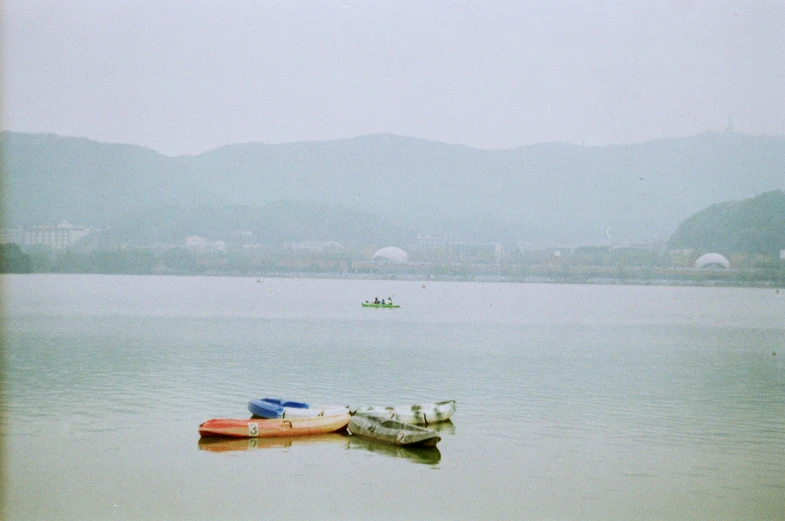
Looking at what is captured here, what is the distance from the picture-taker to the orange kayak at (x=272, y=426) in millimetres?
9500

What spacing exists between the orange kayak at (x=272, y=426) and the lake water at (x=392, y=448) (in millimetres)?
159

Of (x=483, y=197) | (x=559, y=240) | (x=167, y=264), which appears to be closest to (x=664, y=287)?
(x=559, y=240)

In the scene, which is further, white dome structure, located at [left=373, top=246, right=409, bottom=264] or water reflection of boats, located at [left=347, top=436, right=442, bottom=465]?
white dome structure, located at [left=373, top=246, right=409, bottom=264]

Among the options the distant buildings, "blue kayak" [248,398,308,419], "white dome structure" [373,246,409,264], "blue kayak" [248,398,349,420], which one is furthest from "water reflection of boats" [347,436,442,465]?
"white dome structure" [373,246,409,264]

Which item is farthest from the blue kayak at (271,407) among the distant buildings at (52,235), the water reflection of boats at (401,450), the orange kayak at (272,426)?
the distant buildings at (52,235)

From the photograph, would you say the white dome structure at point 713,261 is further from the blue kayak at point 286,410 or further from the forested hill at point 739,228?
the blue kayak at point 286,410

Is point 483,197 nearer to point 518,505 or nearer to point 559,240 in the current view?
point 559,240

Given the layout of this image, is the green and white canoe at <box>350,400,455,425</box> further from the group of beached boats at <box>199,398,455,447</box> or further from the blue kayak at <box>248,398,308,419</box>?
the blue kayak at <box>248,398,308,419</box>

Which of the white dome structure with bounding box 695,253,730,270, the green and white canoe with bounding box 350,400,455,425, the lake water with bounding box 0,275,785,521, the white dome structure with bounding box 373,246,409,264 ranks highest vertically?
the white dome structure with bounding box 373,246,409,264

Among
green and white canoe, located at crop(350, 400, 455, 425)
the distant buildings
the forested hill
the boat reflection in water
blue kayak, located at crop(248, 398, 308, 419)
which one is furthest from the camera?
the distant buildings

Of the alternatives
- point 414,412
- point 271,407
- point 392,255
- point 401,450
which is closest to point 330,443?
point 401,450

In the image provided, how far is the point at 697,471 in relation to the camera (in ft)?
28.5

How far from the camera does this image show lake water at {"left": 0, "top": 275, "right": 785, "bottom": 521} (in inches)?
293

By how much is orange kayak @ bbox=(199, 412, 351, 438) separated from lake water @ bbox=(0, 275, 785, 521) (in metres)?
0.16
